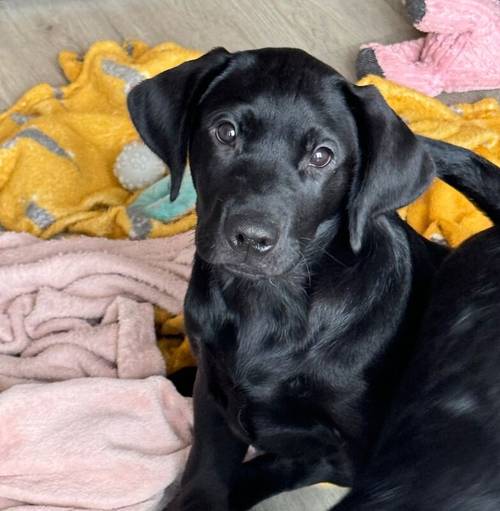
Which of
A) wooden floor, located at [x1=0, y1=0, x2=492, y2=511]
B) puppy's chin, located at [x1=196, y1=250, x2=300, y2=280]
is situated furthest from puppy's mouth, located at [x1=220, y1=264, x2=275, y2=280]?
wooden floor, located at [x1=0, y1=0, x2=492, y2=511]

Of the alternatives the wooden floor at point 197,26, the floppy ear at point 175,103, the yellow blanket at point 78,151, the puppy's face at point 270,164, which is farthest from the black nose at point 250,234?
the wooden floor at point 197,26

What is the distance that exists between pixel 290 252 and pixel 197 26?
185 centimetres

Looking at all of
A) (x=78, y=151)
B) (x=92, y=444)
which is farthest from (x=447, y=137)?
(x=92, y=444)

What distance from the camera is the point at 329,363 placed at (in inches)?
61.9

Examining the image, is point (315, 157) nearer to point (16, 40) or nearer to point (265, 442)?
point (265, 442)

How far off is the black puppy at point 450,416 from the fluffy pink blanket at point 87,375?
0.63 metres

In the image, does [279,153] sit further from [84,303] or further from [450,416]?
[84,303]

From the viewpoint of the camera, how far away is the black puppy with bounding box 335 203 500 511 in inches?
45.0

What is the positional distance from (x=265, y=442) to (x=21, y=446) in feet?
1.61

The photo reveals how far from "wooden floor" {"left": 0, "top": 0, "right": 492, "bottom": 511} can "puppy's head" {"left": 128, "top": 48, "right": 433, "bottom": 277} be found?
1393mm

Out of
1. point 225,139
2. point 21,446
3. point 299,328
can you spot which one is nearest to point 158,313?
point 21,446

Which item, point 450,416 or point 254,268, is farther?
point 254,268

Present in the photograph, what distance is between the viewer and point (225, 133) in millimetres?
1491

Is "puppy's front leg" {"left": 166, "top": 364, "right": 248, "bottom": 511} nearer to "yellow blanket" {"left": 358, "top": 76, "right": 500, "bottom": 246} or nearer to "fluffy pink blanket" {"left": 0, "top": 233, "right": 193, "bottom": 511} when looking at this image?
"fluffy pink blanket" {"left": 0, "top": 233, "right": 193, "bottom": 511}
